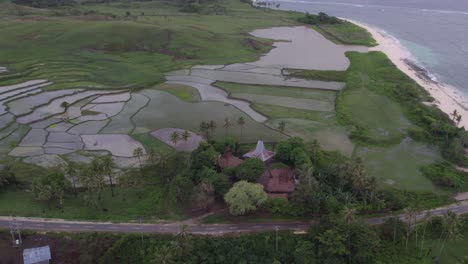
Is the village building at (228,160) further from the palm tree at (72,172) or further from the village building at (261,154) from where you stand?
the palm tree at (72,172)

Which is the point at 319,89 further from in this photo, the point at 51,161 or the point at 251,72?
the point at 51,161

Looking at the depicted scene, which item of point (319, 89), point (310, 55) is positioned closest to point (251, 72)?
point (319, 89)

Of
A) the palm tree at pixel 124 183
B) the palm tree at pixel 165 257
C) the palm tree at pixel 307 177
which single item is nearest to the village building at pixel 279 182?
the palm tree at pixel 307 177

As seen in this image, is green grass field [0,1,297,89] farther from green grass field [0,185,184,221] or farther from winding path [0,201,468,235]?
winding path [0,201,468,235]

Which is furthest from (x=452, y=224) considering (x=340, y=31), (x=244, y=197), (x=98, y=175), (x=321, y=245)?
(x=340, y=31)

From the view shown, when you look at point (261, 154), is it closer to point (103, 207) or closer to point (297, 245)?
point (297, 245)

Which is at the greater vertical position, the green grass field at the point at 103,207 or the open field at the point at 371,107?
the open field at the point at 371,107
